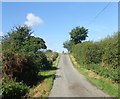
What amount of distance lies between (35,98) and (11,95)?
1454mm

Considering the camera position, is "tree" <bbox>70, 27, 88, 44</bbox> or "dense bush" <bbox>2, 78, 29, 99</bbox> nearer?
"dense bush" <bbox>2, 78, 29, 99</bbox>

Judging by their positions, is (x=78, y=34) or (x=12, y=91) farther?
(x=78, y=34)

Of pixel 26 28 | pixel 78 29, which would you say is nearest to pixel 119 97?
pixel 26 28

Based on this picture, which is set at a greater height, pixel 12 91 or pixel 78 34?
pixel 78 34

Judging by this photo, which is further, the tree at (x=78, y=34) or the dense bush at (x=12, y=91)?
the tree at (x=78, y=34)

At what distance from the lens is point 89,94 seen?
704 inches

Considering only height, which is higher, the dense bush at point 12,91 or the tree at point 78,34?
the tree at point 78,34

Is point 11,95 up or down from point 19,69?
down

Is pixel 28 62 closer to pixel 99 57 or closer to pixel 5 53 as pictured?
pixel 5 53

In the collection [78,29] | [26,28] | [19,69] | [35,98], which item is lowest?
[35,98]

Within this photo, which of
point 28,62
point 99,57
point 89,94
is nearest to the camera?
point 89,94

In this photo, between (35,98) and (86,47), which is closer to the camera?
(35,98)

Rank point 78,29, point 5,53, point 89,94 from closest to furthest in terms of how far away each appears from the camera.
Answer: point 89,94
point 5,53
point 78,29

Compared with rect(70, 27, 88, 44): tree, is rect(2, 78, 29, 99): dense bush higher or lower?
lower
